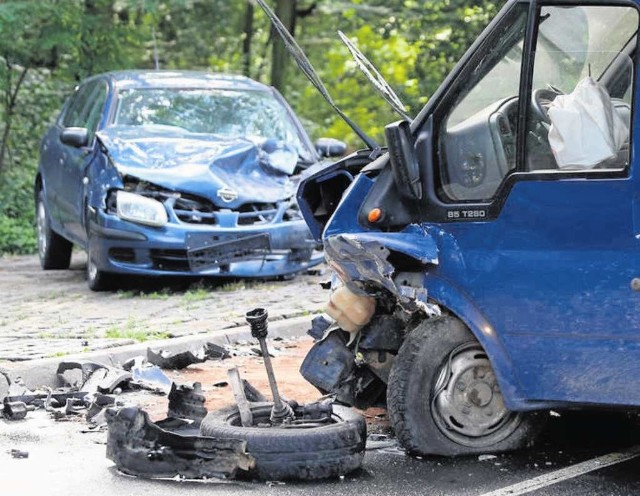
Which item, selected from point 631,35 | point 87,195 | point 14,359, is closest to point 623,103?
point 631,35

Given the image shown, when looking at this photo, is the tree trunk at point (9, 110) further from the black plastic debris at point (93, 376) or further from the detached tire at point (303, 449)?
the detached tire at point (303, 449)

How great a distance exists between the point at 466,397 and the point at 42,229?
9201 mm

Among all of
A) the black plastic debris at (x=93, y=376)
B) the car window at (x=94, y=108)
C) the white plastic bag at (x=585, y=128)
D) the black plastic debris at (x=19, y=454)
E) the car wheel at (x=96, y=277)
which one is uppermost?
the white plastic bag at (x=585, y=128)

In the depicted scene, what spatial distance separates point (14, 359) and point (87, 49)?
38.3 feet

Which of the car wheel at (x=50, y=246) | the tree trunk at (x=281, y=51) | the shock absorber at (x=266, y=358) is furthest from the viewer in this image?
the tree trunk at (x=281, y=51)

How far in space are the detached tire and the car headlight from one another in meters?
5.58

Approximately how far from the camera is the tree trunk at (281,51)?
2217 cm

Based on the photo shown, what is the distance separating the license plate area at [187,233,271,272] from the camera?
39.2 feet

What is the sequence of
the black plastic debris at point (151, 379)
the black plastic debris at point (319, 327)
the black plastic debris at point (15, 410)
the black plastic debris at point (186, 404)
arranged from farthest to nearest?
the black plastic debris at point (151, 379) < the black plastic debris at point (15, 410) < the black plastic debris at point (319, 327) < the black plastic debris at point (186, 404)

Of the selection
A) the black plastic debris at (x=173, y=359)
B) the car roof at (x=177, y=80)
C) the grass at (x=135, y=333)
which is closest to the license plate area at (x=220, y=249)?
the grass at (x=135, y=333)

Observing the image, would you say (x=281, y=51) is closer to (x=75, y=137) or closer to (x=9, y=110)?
(x=9, y=110)

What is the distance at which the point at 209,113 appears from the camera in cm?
1345

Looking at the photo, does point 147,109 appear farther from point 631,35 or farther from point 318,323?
point 631,35

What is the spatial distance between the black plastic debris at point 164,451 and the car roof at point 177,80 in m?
7.47
